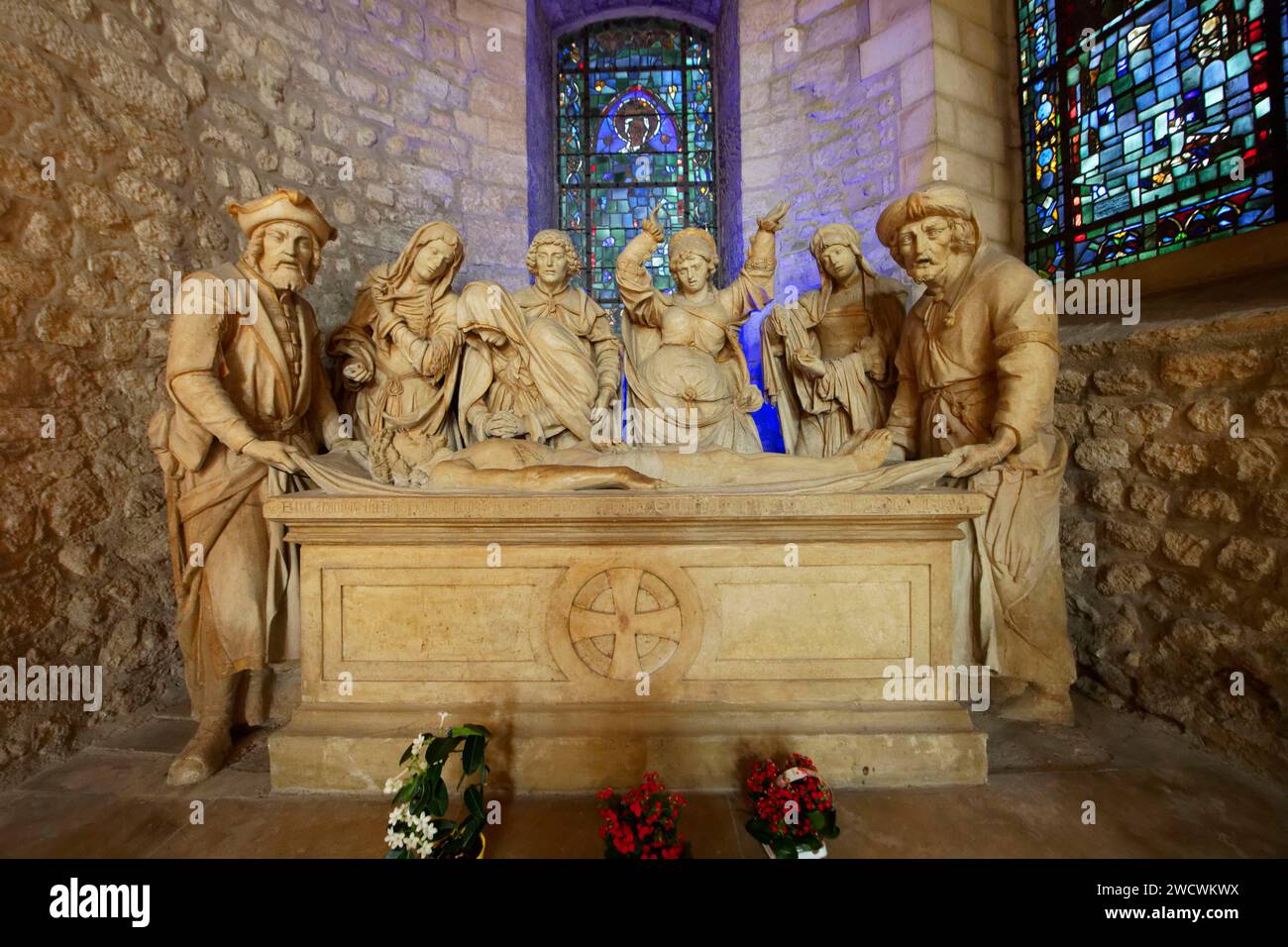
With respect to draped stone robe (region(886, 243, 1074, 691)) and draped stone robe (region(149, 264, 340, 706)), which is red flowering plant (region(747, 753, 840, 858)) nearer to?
draped stone robe (region(886, 243, 1074, 691))

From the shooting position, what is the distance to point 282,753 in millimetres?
2217

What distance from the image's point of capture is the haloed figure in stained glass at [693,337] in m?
2.96

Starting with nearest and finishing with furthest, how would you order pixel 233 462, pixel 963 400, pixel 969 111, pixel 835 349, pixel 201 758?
pixel 201 758, pixel 233 462, pixel 963 400, pixel 835 349, pixel 969 111

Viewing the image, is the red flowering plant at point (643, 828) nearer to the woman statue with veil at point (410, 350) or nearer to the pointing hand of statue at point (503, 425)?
the pointing hand of statue at point (503, 425)

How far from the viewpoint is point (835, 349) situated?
334cm

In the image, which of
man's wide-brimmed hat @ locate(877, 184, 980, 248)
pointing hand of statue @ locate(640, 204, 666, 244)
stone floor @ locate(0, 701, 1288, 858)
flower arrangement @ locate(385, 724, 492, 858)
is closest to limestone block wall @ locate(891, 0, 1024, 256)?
man's wide-brimmed hat @ locate(877, 184, 980, 248)

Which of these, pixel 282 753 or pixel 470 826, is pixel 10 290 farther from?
pixel 470 826

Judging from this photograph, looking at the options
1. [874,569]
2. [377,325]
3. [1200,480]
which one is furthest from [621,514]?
[1200,480]

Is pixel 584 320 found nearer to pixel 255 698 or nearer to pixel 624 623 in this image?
pixel 624 623

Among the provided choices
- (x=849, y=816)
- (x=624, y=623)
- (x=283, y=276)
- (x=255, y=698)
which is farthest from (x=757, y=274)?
(x=255, y=698)

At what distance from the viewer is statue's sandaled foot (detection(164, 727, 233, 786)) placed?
7.65 feet

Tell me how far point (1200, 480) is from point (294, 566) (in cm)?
374

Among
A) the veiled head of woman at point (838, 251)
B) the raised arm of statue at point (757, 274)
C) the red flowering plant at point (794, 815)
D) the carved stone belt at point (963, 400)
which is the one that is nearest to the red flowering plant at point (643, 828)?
the red flowering plant at point (794, 815)

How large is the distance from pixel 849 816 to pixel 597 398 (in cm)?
197
